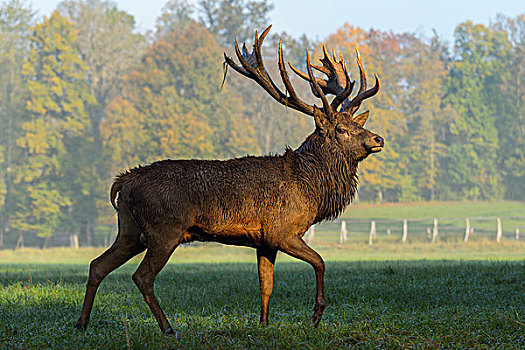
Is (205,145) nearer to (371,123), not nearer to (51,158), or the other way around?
(51,158)

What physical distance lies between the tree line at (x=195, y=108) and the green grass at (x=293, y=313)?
22.7m

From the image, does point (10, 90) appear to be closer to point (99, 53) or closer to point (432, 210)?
point (99, 53)

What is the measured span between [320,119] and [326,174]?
2.08 feet

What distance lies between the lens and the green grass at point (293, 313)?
618 cm

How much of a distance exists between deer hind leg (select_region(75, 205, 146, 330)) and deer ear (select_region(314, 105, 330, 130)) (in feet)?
7.63

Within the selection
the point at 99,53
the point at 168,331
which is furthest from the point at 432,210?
the point at 168,331

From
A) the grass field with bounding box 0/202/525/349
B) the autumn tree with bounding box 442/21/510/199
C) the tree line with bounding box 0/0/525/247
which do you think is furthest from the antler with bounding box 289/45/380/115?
the autumn tree with bounding box 442/21/510/199

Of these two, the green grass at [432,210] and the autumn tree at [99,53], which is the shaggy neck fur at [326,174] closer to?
the autumn tree at [99,53]

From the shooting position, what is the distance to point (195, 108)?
1756 inches

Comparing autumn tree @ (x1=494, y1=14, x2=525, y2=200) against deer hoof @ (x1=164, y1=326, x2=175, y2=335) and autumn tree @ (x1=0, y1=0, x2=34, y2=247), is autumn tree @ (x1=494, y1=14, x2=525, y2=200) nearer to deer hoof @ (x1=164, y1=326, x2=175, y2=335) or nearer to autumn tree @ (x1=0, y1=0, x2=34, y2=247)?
autumn tree @ (x1=0, y1=0, x2=34, y2=247)

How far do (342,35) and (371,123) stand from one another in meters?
7.18

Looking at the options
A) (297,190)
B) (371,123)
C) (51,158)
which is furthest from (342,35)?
(297,190)

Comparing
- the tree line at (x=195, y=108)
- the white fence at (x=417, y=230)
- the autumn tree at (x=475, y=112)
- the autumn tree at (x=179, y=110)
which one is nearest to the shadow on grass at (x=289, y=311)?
the tree line at (x=195, y=108)

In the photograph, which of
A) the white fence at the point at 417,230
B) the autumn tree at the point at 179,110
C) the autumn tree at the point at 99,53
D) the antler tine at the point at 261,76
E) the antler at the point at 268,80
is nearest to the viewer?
the antler at the point at 268,80
